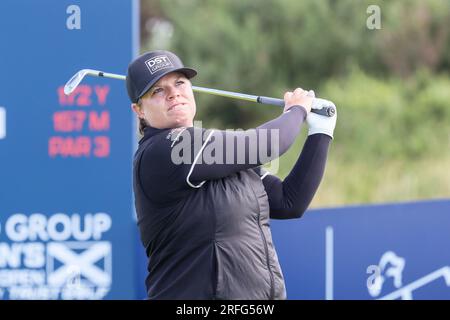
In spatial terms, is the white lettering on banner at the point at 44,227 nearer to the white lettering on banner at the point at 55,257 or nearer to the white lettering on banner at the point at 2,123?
the white lettering on banner at the point at 55,257

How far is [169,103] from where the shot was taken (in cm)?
Result: 286

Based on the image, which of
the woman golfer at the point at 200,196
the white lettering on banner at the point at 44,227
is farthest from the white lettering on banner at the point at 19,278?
the woman golfer at the point at 200,196

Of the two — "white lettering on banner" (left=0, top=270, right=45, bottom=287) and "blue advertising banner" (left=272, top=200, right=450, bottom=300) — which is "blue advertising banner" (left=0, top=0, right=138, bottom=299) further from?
"blue advertising banner" (left=272, top=200, right=450, bottom=300)

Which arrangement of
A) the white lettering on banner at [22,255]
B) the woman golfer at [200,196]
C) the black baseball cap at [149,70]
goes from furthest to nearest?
the white lettering on banner at [22,255], the black baseball cap at [149,70], the woman golfer at [200,196]

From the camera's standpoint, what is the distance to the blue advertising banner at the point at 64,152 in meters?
4.76

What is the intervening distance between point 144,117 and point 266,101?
48cm

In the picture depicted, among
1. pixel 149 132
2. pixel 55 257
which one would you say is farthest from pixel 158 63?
pixel 55 257

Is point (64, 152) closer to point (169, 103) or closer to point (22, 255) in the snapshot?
point (22, 255)

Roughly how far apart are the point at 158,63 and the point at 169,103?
14 cm

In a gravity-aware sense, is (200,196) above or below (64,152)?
below

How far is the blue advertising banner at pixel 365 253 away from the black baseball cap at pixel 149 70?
206 centimetres

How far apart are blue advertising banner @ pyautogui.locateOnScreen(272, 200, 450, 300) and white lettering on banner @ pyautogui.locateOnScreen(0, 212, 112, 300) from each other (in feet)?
3.19

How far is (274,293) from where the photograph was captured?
2.73 m

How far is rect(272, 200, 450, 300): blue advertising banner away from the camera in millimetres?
4793
